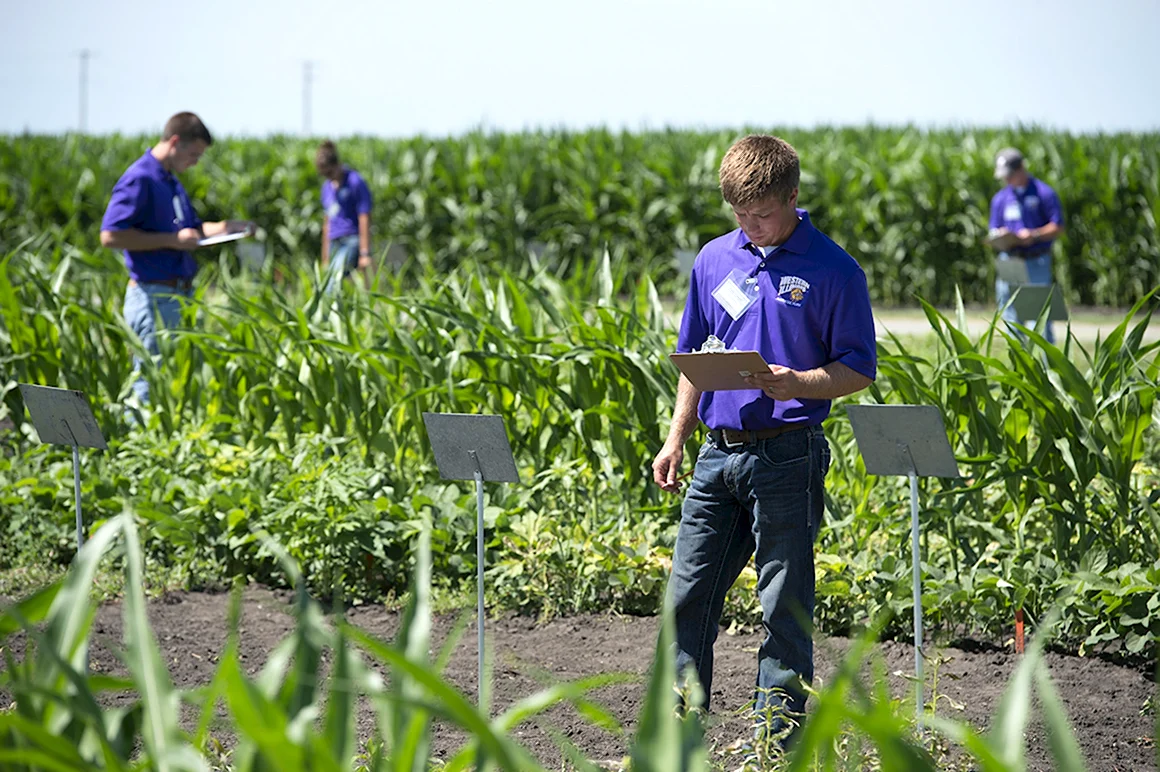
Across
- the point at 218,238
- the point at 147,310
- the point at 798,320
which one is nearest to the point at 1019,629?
the point at 798,320

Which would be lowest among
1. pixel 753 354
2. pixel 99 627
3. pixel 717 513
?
pixel 99 627

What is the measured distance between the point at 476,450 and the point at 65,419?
1288 millimetres

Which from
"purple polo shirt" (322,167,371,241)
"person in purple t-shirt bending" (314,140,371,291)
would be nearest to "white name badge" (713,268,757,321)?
"person in purple t-shirt bending" (314,140,371,291)

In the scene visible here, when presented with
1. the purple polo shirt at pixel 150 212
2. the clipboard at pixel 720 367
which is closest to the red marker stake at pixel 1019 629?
the clipboard at pixel 720 367

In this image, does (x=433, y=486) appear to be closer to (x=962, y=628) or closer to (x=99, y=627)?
(x=99, y=627)

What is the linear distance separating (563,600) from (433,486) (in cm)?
67

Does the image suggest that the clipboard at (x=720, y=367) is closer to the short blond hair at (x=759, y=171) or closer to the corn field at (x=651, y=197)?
the short blond hair at (x=759, y=171)

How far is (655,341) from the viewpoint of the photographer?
4367mm

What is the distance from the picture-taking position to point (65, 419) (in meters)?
3.65

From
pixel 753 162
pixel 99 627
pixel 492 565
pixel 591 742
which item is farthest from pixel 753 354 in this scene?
pixel 99 627

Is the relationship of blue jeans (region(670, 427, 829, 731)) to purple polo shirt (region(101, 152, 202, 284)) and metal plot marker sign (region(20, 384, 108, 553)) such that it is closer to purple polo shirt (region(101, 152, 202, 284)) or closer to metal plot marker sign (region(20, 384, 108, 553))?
metal plot marker sign (region(20, 384, 108, 553))

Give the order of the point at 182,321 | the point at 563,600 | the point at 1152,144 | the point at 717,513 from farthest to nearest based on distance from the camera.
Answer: the point at 1152,144 → the point at 182,321 → the point at 563,600 → the point at 717,513

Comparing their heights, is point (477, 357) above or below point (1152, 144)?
below

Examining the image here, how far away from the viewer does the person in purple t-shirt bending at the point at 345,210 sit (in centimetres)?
955
